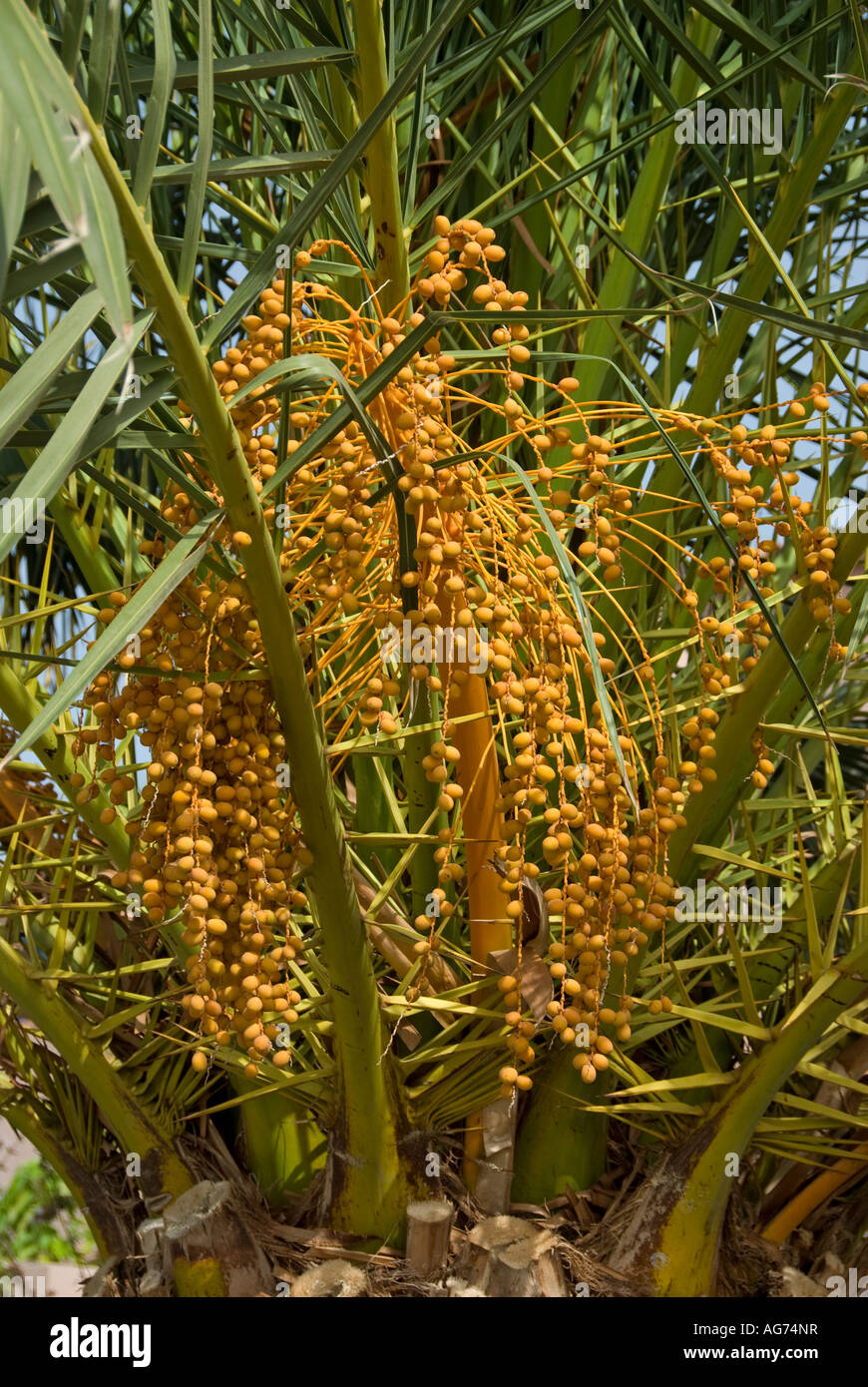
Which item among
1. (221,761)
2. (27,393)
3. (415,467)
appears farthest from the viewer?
(221,761)

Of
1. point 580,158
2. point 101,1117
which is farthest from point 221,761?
point 580,158

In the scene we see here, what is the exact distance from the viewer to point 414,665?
949mm

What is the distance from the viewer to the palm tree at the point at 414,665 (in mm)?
884

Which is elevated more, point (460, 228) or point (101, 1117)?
point (460, 228)

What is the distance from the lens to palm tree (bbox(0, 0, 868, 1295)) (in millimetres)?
884

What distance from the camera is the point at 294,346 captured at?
3.54 ft

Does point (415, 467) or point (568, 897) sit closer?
point (415, 467)

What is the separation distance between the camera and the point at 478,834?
1255mm

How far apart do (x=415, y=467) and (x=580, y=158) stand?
3.68 ft

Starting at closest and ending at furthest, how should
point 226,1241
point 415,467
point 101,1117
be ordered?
1. point 415,467
2. point 226,1241
3. point 101,1117

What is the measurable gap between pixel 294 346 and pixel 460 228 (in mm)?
196
